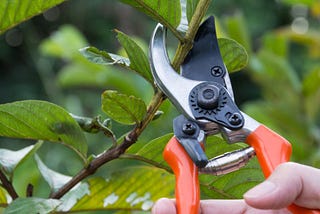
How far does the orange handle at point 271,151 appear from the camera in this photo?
2.04 feet

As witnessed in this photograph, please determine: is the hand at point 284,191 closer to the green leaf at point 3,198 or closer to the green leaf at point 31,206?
the green leaf at point 31,206

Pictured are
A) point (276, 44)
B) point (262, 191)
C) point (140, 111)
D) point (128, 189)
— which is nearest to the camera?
point (262, 191)

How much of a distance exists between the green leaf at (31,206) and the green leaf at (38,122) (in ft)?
0.25

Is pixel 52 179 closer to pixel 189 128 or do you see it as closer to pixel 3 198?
pixel 3 198

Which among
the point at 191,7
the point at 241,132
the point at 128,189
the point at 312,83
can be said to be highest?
the point at 191,7

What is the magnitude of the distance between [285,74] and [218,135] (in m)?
1.16

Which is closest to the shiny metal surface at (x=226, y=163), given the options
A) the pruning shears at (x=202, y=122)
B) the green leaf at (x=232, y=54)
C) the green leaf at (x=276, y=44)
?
the pruning shears at (x=202, y=122)

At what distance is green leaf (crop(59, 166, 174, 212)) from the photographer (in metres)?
0.77

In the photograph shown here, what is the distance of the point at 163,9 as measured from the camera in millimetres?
645

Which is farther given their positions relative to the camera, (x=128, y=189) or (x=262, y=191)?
(x=128, y=189)

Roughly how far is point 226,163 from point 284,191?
8 centimetres

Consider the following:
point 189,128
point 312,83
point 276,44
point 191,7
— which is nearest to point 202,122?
point 189,128

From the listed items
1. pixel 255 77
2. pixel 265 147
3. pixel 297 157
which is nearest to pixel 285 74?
pixel 255 77

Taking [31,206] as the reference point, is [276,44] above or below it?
below
